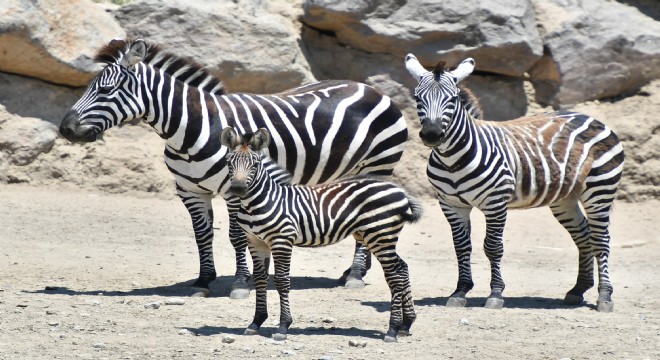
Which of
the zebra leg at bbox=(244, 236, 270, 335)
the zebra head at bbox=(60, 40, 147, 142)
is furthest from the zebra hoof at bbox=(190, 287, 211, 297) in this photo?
the zebra leg at bbox=(244, 236, 270, 335)

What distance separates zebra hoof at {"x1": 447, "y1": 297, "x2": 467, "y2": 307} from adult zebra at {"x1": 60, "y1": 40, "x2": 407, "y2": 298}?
1.40 metres

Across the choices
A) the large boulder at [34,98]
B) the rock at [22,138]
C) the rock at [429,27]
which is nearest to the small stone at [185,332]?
the rock at [22,138]

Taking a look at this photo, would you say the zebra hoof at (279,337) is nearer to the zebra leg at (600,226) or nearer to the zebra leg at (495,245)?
the zebra leg at (495,245)

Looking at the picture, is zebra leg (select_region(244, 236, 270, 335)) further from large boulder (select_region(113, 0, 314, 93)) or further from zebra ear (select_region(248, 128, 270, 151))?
large boulder (select_region(113, 0, 314, 93))

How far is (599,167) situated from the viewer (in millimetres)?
10992

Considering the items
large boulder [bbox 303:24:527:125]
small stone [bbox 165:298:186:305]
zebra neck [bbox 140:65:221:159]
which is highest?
large boulder [bbox 303:24:527:125]

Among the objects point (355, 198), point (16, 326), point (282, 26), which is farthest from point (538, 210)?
point (16, 326)

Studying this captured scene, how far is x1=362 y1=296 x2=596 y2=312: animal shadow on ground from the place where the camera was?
10369 millimetres

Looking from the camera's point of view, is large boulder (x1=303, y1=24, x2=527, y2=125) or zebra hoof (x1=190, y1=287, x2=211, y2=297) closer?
zebra hoof (x1=190, y1=287, x2=211, y2=297)

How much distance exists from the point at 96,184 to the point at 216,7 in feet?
10.2

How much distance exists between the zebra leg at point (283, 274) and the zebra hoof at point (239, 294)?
6.28 feet

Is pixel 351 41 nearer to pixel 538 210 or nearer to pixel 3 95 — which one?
pixel 538 210

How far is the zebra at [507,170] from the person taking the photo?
33.3 feet

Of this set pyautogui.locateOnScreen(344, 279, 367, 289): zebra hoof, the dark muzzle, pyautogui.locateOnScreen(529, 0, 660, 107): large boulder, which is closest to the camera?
the dark muzzle
